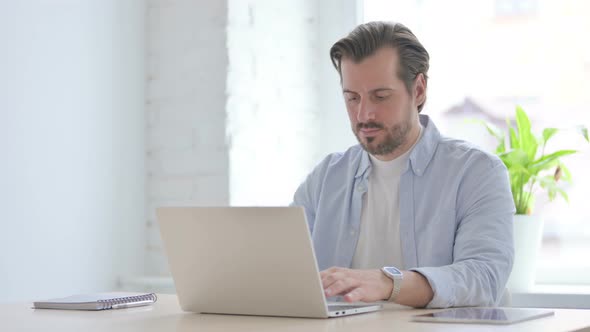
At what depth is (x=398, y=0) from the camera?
3.26m

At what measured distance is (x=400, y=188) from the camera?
219 cm

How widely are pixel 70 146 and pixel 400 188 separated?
3.72ft

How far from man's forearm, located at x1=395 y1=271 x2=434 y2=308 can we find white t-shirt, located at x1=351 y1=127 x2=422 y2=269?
408 mm

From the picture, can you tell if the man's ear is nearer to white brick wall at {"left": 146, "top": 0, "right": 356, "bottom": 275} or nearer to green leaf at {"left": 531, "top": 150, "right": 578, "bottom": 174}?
green leaf at {"left": 531, "top": 150, "right": 578, "bottom": 174}

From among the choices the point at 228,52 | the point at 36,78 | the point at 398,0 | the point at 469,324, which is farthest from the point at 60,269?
the point at 469,324

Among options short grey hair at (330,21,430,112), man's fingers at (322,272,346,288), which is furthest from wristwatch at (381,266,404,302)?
short grey hair at (330,21,430,112)

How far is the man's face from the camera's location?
2217mm

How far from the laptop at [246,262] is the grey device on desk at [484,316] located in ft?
0.46

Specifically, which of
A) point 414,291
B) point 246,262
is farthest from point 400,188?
point 246,262

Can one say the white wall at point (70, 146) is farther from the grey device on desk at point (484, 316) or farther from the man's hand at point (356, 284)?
the grey device on desk at point (484, 316)

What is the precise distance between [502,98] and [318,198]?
102cm

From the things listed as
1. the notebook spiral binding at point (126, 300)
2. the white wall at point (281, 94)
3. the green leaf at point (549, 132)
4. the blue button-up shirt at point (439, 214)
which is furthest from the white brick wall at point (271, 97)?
the notebook spiral binding at point (126, 300)

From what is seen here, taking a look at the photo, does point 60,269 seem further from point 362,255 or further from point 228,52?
point 362,255

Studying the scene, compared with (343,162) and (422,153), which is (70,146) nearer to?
(343,162)
